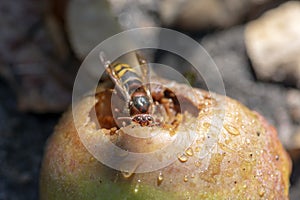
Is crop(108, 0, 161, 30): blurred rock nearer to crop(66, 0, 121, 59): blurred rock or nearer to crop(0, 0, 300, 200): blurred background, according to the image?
crop(0, 0, 300, 200): blurred background

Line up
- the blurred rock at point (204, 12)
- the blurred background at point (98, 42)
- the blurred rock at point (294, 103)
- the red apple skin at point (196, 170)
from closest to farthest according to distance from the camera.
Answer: the red apple skin at point (196, 170) → the blurred background at point (98, 42) → the blurred rock at point (294, 103) → the blurred rock at point (204, 12)

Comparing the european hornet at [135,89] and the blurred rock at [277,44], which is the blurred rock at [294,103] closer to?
the blurred rock at [277,44]

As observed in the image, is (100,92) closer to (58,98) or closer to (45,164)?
(45,164)

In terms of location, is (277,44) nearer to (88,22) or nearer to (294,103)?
(294,103)

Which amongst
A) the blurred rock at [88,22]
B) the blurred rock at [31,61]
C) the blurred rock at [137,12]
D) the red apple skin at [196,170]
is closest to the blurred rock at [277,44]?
the blurred rock at [137,12]

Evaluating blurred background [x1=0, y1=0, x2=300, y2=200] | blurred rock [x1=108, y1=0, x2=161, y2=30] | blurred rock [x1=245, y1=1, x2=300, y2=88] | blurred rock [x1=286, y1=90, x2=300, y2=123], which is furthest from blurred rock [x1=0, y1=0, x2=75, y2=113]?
blurred rock [x1=286, y1=90, x2=300, y2=123]

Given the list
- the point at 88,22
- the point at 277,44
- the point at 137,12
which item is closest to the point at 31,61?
the point at 88,22

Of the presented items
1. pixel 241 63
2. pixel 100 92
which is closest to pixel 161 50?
pixel 241 63
